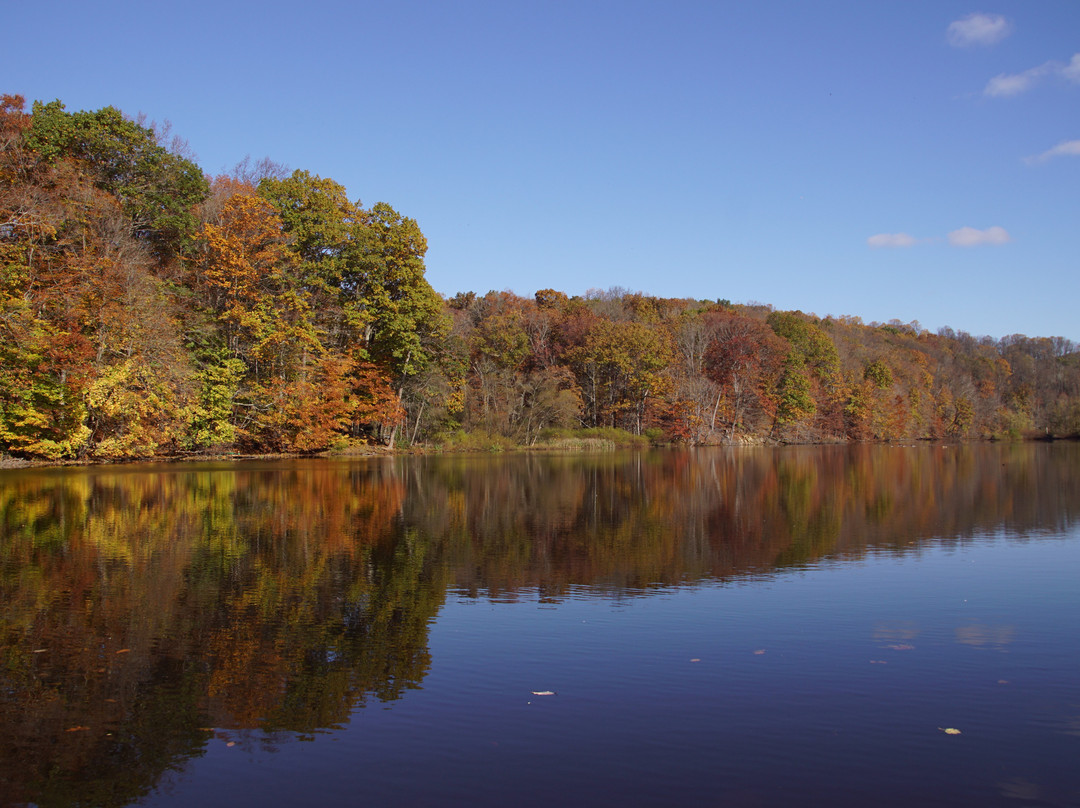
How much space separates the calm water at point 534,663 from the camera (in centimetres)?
512

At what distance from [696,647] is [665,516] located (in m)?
10.7

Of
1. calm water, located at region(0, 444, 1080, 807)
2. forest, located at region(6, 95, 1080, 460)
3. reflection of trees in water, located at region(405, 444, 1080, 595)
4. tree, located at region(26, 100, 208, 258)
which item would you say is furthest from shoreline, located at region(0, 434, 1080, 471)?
calm water, located at region(0, 444, 1080, 807)

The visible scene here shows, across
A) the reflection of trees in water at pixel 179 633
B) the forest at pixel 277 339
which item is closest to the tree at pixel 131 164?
the forest at pixel 277 339

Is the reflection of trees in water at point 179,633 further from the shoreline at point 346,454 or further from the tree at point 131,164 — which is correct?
the tree at point 131,164

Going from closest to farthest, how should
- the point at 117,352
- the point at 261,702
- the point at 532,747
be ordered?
the point at 532,747 < the point at 261,702 < the point at 117,352

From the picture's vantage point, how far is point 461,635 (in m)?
8.46

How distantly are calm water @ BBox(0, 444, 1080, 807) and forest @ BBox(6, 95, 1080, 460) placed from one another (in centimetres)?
1757

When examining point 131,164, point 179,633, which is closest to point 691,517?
point 179,633

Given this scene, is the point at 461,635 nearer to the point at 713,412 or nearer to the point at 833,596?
the point at 833,596

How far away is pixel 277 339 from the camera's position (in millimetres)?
40719

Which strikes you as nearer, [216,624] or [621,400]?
[216,624]

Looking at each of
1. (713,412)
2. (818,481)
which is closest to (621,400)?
(713,412)

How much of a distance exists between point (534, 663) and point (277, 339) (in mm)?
35981

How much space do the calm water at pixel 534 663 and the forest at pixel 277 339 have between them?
1757 cm
